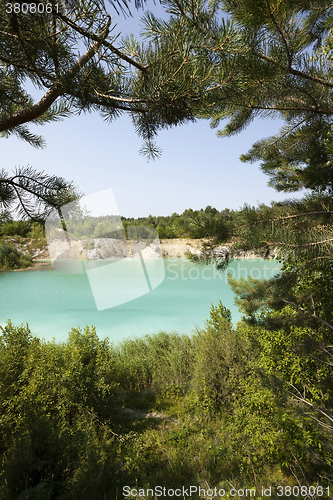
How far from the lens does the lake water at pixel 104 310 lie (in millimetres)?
10703

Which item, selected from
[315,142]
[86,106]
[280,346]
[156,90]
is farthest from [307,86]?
[280,346]

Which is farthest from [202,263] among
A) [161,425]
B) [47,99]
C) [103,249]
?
[103,249]

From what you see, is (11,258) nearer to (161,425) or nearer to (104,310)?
(104,310)

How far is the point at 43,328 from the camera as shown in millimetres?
10398

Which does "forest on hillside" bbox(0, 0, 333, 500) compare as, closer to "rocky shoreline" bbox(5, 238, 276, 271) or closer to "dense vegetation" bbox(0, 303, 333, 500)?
"dense vegetation" bbox(0, 303, 333, 500)

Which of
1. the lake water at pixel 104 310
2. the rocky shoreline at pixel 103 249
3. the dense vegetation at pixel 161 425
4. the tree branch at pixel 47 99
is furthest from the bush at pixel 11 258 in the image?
the tree branch at pixel 47 99

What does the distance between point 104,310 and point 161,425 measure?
9.98 m

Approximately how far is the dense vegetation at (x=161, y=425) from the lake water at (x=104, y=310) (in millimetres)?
4620

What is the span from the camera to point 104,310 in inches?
517

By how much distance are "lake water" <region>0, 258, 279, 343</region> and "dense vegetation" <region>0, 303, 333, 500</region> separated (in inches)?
182

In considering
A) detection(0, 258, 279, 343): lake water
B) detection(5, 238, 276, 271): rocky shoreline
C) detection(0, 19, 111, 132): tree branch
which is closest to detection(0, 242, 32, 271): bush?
detection(5, 238, 276, 271): rocky shoreline

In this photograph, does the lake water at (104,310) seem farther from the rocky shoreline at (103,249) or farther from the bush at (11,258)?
the rocky shoreline at (103,249)

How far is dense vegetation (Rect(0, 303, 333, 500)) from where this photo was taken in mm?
1707

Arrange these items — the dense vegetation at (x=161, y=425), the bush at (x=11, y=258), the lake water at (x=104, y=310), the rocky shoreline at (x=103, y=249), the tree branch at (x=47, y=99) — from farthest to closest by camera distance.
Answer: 1. the bush at (x=11, y=258)
2. the lake water at (x=104, y=310)
3. the rocky shoreline at (x=103, y=249)
4. the dense vegetation at (x=161, y=425)
5. the tree branch at (x=47, y=99)
